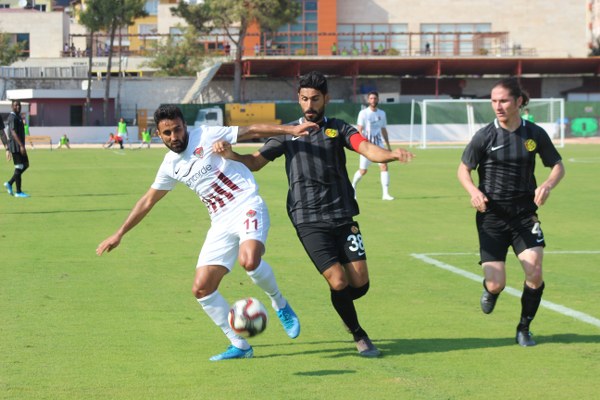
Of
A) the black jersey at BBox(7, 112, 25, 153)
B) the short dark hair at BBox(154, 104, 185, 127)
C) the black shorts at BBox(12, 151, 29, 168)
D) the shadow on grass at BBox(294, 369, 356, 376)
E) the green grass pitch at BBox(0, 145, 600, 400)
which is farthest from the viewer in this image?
the black shorts at BBox(12, 151, 29, 168)

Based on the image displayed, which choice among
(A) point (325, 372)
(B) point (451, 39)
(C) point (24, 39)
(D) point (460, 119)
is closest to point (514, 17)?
(B) point (451, 39)

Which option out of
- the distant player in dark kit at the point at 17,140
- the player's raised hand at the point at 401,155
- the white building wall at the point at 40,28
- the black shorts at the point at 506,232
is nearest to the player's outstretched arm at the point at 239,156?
the player's raised hand at the point at 401,155

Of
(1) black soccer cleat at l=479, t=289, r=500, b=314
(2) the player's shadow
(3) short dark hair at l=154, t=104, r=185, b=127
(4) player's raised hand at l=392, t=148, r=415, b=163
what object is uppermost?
(3) short dark hair at l=154, t=104, r=185, b=127

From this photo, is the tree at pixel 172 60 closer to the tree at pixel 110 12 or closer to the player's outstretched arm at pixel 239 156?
the tree at pixel 110 12

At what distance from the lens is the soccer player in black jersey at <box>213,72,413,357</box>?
787cm

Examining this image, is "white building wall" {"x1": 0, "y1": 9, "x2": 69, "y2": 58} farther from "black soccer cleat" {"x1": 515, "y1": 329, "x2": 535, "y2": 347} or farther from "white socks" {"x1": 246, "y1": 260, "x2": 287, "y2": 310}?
"black soccer cleat" {"x1": 515, "y1": 329, "x2": 535, "y2": 347}

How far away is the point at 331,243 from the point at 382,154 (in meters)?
0.83

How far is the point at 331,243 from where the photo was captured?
791 centimetres

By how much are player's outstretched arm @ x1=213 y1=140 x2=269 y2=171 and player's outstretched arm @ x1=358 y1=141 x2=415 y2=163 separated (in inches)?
34.3

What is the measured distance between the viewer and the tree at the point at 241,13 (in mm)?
81625

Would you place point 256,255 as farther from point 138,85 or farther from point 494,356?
point 138,85

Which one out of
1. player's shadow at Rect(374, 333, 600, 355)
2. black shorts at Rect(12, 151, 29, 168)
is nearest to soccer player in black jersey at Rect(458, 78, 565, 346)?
player's shadow at Rect(374, 333, 600, 355)

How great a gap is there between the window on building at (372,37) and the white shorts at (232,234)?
80180 millimetres

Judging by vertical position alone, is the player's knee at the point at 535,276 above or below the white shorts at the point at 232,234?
below
